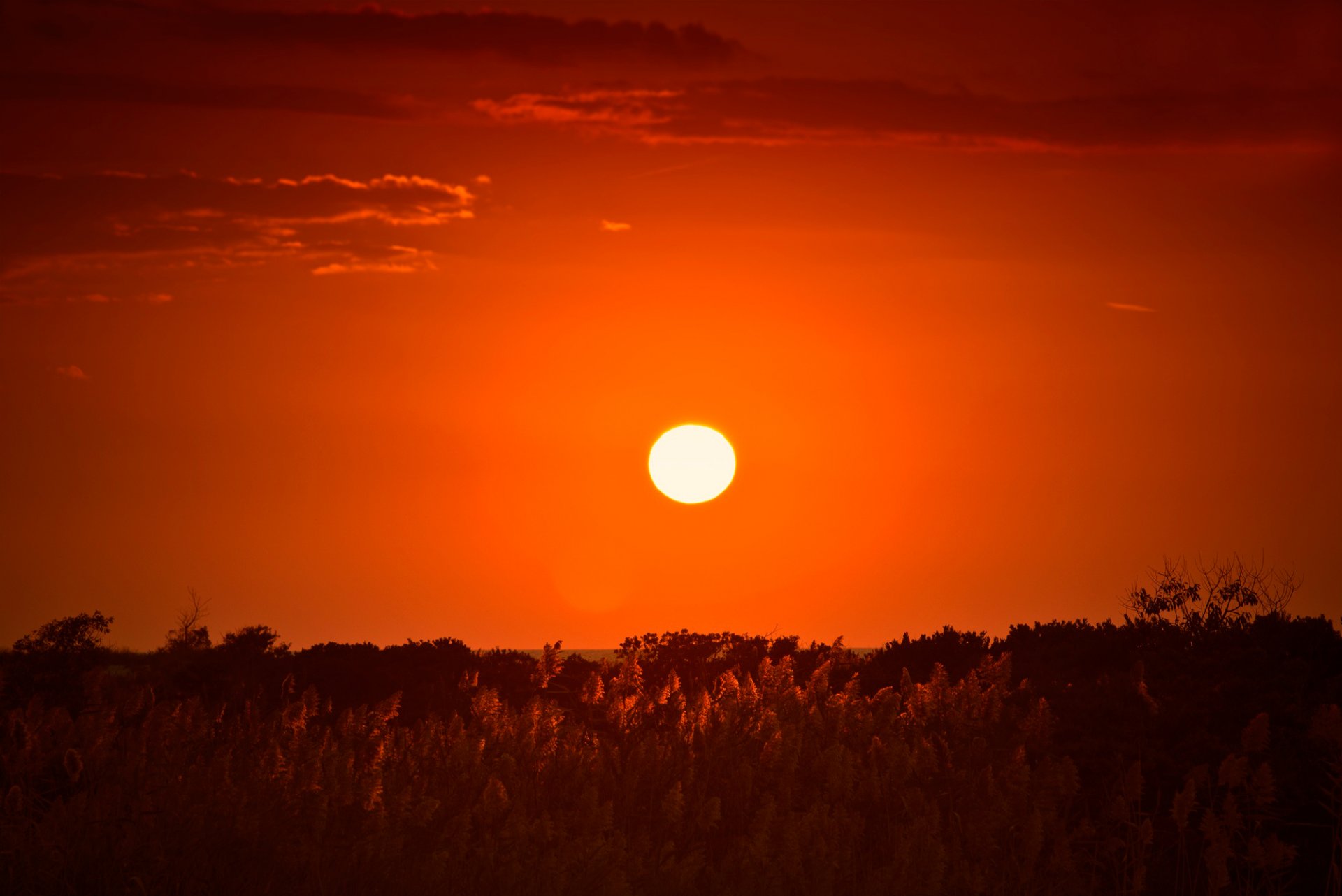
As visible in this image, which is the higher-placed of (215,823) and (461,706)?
(461,706)

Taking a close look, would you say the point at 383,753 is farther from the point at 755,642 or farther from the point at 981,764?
the point at 755,642

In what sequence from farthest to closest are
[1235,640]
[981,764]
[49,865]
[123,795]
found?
1. [1235,640]
2. [981,764]
3. [123,795]
4. [49,865]

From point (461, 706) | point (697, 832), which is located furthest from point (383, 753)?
point (461, 706)

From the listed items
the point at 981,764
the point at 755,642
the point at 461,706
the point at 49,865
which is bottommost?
the point at 49,865

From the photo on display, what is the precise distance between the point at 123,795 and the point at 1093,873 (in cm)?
778

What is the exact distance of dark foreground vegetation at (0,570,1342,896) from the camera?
10.1m

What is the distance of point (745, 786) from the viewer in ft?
39.8

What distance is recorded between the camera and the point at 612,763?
13203 mm

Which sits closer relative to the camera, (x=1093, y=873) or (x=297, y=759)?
(x=1093, y=873)

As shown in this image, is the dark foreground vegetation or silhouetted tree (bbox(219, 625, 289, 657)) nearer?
the dark foreground vegetation

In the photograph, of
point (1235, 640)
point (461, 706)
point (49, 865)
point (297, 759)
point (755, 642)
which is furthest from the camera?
point (755, 642)

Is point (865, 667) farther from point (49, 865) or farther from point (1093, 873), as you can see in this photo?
point (49, 865)

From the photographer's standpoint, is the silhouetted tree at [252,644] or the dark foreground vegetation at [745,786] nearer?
the dark foreground vegetation at [745,786]

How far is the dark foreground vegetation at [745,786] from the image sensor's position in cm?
1013
